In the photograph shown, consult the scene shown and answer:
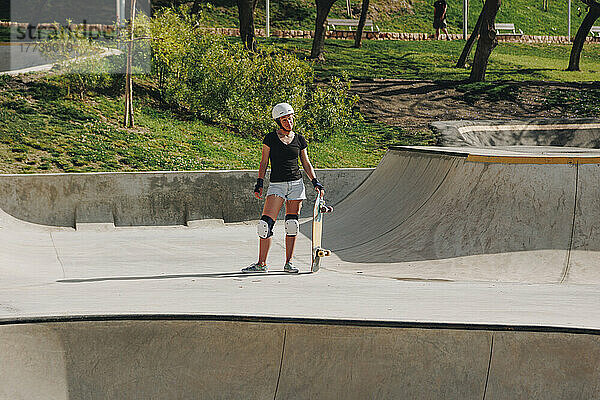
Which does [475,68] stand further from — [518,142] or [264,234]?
[264,234]

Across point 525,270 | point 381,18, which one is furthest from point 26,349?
point 381,18

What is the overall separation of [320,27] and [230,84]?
9279 millimetres

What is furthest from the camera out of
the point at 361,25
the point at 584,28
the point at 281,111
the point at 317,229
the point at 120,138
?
the point at 361,25

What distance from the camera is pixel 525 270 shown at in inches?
275

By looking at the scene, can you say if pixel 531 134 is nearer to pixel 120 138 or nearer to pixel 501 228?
pixel 501 228

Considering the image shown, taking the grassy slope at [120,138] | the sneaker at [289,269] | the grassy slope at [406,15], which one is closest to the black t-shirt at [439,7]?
the grassy slope at [406,15]

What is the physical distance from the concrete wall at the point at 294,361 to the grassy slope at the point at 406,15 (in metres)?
33.6

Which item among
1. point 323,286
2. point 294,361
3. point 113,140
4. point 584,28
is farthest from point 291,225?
point 584,28

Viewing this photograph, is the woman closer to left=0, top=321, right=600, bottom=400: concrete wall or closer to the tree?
left=0, top=321, right=600, bottom=400: concrete wall

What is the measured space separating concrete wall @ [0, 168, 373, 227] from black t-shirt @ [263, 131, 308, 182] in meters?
5.14

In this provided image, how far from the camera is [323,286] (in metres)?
6.54

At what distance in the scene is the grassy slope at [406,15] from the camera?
125 feet

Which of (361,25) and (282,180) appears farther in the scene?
(361,25)

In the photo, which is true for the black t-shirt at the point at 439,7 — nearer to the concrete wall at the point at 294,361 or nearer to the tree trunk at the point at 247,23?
the tree trunk at the point at 247,23
